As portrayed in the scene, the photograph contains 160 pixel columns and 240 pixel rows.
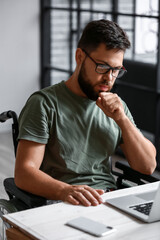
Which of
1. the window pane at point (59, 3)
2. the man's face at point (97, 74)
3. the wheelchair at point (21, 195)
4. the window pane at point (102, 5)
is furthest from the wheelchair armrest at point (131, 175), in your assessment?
the window pane at point (59, 3)

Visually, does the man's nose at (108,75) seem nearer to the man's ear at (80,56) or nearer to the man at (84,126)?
the man at (84,126)

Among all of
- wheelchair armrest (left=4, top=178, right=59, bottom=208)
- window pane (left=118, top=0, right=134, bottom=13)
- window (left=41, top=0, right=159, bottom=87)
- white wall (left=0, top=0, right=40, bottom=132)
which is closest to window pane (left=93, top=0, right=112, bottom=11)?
window (left=41, top=0, right=159, bottom=87)

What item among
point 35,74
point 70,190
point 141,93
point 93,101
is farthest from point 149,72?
point 70,190

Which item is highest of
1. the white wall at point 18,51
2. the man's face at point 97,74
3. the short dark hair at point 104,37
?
the short dark hair at point 104,37

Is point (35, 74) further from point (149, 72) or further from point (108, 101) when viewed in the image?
point (108, 101)

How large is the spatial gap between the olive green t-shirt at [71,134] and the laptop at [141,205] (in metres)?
0.36

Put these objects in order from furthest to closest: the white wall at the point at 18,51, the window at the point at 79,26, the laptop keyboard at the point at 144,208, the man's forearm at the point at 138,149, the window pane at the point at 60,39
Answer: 1. the window pane at the point at 60,39
2. the white wall at the point at 18,51
3. the window at the point at 79,26
4. the man's forearm at the point at 138,149
5. the laptop keyboard at the point at 144,208

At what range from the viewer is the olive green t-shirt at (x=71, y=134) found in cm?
195

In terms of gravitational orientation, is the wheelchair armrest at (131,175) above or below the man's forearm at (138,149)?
below

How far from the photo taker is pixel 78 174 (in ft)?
6.54

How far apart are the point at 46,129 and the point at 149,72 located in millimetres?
2650

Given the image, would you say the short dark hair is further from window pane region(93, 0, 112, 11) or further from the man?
window pane region(93, 0, 112, 11)

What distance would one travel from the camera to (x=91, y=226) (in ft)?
4.59

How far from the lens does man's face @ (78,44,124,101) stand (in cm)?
191
